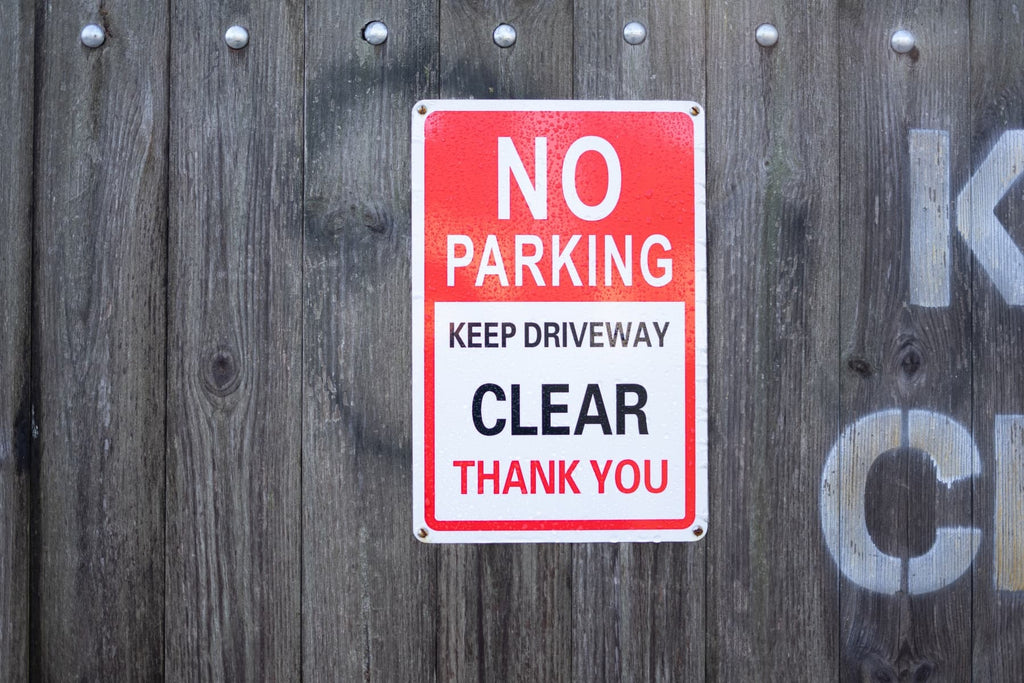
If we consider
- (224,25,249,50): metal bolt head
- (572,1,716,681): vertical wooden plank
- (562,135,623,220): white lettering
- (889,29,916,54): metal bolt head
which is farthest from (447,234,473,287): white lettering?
(889,29,916,54): metal bolt head

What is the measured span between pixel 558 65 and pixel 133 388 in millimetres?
682

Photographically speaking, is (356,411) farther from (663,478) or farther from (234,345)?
(663,478)

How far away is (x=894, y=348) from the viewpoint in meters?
0.91

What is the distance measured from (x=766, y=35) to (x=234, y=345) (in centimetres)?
79

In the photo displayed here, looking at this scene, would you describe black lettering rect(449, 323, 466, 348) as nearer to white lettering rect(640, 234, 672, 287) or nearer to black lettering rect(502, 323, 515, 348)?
black lettering rect(502, 323, 515, 348)

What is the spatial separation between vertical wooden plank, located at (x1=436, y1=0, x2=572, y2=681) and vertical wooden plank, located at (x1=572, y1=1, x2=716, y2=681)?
2 cm

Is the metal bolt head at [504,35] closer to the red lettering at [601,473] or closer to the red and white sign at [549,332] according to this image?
the red and white sign at [549,332]

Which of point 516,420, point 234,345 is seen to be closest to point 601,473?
point 516,420

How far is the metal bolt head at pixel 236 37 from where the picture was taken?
2.93 ft

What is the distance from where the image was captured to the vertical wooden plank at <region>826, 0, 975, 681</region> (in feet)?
2.97

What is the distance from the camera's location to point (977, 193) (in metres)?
0.91

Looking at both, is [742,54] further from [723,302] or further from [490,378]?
[490,378]

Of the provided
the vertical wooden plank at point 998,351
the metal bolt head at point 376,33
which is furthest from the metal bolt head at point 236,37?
the vertical wooden plank at point 998,351

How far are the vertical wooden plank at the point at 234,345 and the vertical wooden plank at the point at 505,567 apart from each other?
197 mm
